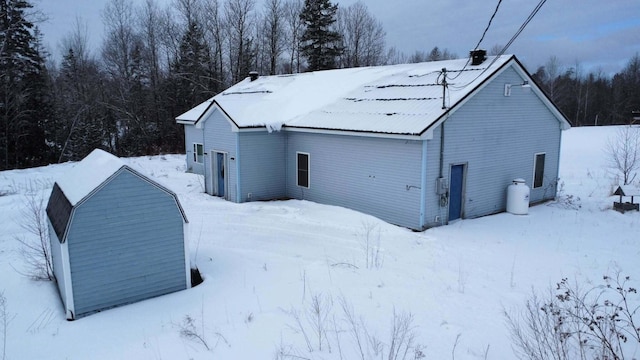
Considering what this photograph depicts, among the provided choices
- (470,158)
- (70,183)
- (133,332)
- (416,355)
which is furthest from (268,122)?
(416,355)

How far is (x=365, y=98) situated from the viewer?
593 inches

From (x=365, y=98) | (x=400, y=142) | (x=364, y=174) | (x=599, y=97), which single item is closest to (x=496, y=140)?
(x=400, y=142)

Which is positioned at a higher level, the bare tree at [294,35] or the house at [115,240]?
the bare tree at [294,35]

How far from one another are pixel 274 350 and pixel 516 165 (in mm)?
11672

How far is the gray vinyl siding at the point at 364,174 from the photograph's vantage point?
1207cm

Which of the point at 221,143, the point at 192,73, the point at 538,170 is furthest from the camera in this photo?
the point at 192,73

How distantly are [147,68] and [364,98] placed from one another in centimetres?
3336

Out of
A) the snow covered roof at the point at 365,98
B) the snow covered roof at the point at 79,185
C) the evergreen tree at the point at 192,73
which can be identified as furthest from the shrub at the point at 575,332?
the evergreen tree at the point at 192,73

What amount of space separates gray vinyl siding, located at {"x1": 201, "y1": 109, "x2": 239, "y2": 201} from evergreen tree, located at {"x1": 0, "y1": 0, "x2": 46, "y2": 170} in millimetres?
16866

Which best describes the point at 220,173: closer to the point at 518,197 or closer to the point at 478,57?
the point at 478,57

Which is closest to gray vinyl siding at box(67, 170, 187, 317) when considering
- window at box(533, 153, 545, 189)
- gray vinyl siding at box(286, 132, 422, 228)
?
gray vinyl siding at box(286, 132, 422, 228)

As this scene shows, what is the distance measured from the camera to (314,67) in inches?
1535

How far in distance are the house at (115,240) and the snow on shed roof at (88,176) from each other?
0.02 meters

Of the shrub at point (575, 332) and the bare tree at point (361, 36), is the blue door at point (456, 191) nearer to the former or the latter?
the shrub at point (575, 332)
